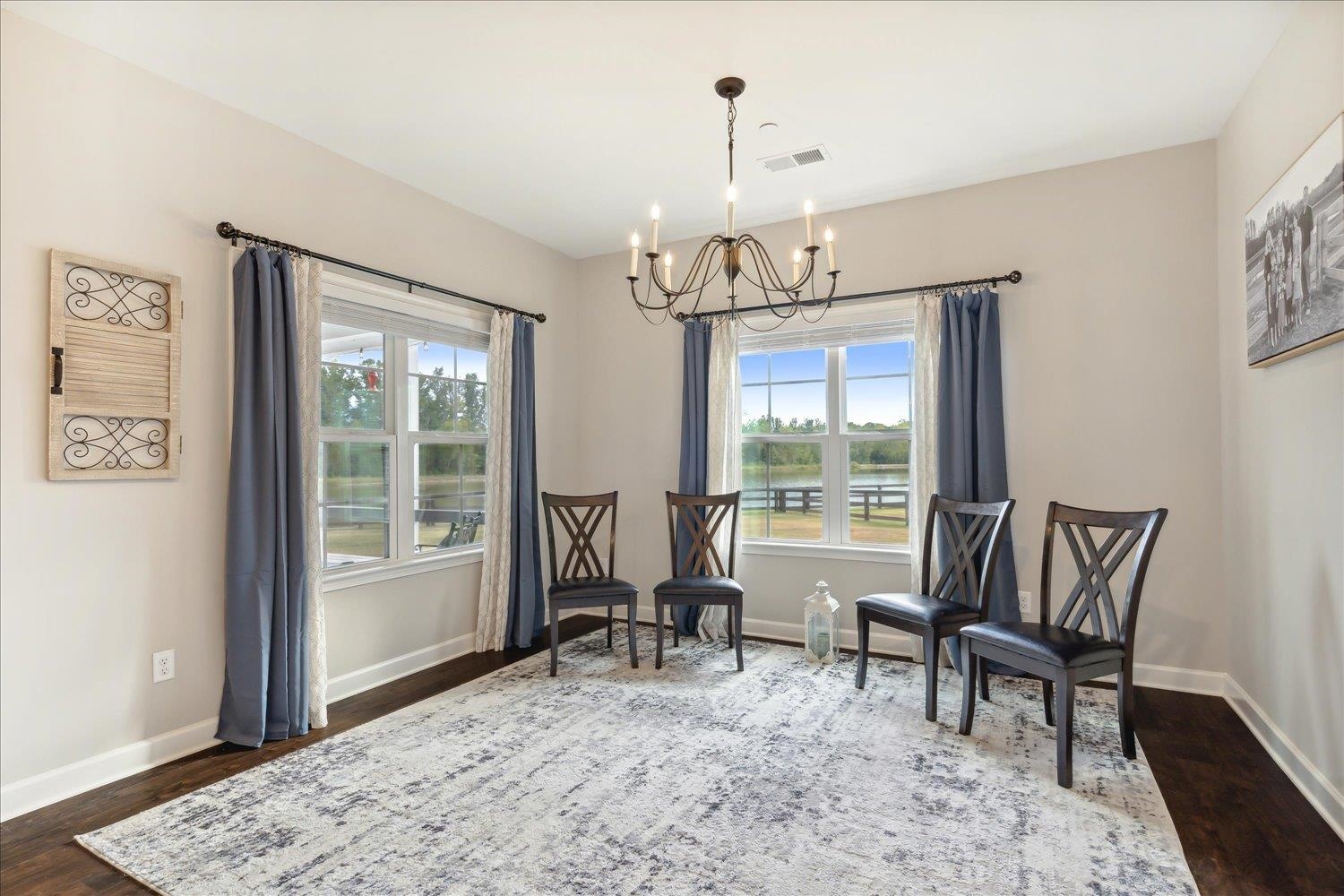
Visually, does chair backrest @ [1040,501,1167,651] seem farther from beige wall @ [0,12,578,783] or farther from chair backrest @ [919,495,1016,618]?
beige wall @ [0,12,578,783]

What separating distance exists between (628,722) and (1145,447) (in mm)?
2933

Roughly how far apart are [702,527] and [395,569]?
5.89ft

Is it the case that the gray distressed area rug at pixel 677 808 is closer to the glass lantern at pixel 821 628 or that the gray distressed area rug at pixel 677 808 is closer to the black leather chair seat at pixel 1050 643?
the black leather chair seat at pixel 1050 643

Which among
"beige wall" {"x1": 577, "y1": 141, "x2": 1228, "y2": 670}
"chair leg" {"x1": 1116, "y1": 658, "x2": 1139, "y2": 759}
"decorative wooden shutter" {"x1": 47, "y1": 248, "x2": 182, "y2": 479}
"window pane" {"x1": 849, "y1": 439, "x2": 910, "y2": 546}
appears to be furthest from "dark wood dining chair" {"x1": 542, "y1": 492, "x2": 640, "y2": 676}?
"chair leg" {"x1": 1116, "y1": 658, "x2": 1139, "y2": 759}

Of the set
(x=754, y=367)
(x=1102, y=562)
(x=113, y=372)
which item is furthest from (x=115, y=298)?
(x=1102, y=562)

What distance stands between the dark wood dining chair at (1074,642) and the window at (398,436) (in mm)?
2951

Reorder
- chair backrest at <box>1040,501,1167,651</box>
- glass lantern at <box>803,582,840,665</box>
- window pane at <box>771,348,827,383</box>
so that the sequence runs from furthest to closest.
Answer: window pane at <box>771,348,827,383</box> → glass lantern at <box>803,582,840,665</box> → chair backrest at <box>1040,501,1167,651</box>

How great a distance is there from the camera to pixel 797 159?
355 centimetres

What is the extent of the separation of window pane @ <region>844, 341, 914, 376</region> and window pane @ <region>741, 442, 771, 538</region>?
789mm

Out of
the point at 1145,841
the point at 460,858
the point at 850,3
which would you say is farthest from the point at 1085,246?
the point at 460,858

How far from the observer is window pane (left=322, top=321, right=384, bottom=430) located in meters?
3.50

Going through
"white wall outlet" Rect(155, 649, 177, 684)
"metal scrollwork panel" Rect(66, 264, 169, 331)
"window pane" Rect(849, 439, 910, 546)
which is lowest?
"white wall outlet" Rect(155, 649, 177, 684)

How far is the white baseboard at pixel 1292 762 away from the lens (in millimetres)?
2205

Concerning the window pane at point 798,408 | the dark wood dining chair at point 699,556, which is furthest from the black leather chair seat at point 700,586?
the window pane at point 798,408
